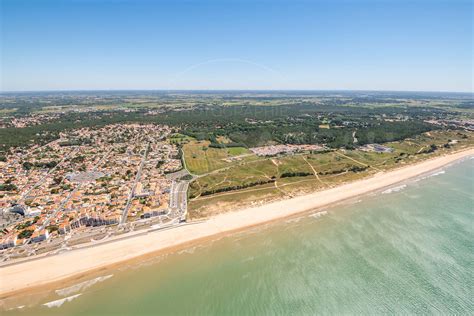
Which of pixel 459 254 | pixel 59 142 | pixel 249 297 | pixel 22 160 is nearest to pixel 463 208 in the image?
pixel 459 254

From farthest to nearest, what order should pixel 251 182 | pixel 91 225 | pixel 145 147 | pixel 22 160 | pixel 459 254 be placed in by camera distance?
pixel 145 147
pixel 22 160
pixel 251 182
pixel 91 225
pixel 459 254

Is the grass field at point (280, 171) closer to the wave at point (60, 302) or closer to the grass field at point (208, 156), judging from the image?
the grass field at point (208, 156)

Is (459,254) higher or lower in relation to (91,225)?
lower

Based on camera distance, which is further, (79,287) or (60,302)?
(79,287)

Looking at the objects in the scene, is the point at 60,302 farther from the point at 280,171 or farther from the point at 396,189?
the point at 396,189

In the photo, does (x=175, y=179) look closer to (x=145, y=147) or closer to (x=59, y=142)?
(x=145, y=147)

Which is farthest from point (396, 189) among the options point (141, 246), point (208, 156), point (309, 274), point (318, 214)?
point (141, 246)
